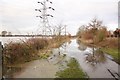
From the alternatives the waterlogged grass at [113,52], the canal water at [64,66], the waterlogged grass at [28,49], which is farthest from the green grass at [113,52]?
the waterlogged grass at [28,49]

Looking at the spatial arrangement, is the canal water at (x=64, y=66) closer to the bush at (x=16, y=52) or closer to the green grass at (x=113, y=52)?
the green grass at (x=113, y=52)

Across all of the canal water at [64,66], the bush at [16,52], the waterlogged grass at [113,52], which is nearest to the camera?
the canal water at [64,66]

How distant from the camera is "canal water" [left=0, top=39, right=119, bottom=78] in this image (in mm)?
6055

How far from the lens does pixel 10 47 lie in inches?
280

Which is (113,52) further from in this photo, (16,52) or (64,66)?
(16,52)

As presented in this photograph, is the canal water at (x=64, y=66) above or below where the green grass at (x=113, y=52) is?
below

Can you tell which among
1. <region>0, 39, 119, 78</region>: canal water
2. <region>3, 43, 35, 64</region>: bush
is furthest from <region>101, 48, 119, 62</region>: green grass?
<region>3, 43, 35, 64</region>: bush

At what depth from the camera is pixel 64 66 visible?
23.3 ft

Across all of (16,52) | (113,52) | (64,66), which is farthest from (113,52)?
(16,52)

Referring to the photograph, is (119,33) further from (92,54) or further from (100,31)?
(92,54)

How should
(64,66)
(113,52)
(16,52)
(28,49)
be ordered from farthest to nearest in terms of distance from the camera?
(113,52) < (28,49) < (16,52) < (64,66)

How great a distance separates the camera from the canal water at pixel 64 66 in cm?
605

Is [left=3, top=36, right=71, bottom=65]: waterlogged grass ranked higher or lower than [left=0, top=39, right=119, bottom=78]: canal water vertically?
higher

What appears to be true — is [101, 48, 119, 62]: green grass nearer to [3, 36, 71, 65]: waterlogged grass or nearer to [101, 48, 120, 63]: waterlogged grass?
[101, 48, 120, 63]: waterlogged grass
